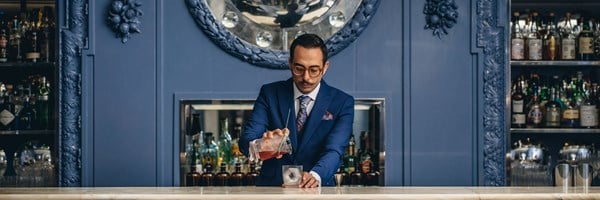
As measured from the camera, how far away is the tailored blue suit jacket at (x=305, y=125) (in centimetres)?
423

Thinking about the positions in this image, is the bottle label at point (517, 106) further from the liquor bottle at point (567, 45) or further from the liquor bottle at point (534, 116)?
the liquor bottle at point (567, 45)

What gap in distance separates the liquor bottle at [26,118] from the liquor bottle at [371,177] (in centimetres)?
191

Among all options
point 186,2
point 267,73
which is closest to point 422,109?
point 267,73

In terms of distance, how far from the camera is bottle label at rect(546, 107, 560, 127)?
6281mm

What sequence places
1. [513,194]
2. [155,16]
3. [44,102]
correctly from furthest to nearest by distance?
1. [44,102]
2. [155,16]
3. [513,194]

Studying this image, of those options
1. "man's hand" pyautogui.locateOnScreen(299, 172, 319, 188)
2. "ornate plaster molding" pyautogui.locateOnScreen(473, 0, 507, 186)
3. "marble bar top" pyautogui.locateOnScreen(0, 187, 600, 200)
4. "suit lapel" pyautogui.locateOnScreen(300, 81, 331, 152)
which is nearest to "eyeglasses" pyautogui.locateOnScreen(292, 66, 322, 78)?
"suit lapel" pyautogui.locateOnScreen(300, 81, 331, 152)

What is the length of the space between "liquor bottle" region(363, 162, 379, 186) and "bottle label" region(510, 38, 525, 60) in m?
1.03

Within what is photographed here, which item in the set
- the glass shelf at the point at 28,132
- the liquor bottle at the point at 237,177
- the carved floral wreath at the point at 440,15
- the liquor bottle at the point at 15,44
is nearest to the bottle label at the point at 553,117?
the carved floral wreath at the point at 440,15

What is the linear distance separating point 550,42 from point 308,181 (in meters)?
2.90

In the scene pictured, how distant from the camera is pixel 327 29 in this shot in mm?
5840

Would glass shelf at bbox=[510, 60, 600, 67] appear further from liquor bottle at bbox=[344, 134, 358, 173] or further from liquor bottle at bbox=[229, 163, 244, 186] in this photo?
liquor bottle at bbox=[229, 163, 244, 186]

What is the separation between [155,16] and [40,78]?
0.91m

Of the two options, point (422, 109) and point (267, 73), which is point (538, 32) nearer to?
point (422, 109)

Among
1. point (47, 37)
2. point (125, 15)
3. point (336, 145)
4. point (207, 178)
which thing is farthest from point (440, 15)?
point (47, 37)
